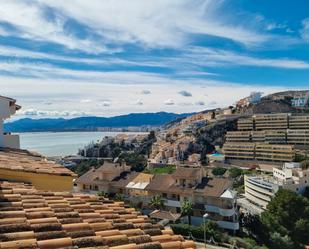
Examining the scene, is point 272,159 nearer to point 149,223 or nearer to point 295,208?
point 295,208

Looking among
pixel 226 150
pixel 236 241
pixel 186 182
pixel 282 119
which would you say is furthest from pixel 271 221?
pixel 282 119

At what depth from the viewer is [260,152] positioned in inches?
3297

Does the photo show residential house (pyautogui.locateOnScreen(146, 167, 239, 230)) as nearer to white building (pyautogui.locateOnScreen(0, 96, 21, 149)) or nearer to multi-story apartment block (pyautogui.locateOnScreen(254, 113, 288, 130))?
white building (pyautogui.locateOnScreen(0, 96, 21, 149))

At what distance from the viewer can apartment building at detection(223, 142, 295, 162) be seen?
7800 cm

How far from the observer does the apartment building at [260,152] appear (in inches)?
3071

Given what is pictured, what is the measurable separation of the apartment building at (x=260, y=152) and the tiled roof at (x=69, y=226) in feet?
256

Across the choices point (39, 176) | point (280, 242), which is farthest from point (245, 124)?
point (39, 176)

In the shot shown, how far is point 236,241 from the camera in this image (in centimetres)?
2633

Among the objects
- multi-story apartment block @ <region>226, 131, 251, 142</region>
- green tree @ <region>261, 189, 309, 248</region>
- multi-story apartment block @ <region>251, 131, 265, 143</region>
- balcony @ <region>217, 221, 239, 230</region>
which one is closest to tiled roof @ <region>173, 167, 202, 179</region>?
balcony @ <region>217, 221, 239, 230</region>

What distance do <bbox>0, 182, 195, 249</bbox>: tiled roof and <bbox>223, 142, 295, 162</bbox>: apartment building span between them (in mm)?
78057

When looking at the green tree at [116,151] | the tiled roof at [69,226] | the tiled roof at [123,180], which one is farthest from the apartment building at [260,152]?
the tiled roof at [69,226]

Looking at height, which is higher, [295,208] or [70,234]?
[70,234]

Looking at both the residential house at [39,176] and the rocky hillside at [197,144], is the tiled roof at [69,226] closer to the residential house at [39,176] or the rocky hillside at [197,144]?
the residential house at [39,176]

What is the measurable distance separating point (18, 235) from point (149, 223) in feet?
6.38
